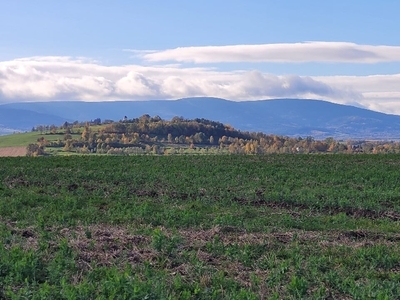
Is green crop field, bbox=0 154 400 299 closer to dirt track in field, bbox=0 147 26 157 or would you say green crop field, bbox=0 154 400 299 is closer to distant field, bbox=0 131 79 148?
dirt track in field, bbox=0 147 26 157

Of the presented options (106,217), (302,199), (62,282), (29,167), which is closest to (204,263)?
(62,282)

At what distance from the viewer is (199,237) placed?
43.1 feet

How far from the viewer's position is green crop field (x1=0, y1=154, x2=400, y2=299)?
946 centimetres

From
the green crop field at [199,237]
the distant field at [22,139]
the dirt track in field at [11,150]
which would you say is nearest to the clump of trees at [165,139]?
the distant field at [22,139]

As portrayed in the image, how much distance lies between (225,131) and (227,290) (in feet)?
368

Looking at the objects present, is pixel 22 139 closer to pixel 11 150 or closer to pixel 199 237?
pixel 11 150

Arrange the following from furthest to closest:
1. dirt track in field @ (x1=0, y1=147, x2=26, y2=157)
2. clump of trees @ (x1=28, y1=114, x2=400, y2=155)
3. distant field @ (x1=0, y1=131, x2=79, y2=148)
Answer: distant field @ (x1=0, y1=131, x2=79, y2=148) → dirt track in field @ (x1=0, y1=147, x2=26, y2=157) → clump of trees @ (x1=28, y1=114, x2=400, y2=155)

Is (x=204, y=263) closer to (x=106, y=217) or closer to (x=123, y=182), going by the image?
(x=106, y=217)

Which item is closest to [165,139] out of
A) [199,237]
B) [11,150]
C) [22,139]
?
[22,139]

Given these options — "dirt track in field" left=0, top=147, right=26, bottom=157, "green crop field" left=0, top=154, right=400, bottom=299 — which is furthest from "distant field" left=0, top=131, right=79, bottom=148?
"green crop field" left=0, top=154, right=400, bottom=299

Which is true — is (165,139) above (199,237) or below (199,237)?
above

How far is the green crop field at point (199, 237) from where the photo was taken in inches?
372

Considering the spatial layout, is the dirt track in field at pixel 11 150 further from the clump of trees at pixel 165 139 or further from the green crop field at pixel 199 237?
the green crop field at pixel 199 237

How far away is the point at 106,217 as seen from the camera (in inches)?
633
